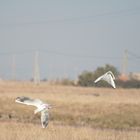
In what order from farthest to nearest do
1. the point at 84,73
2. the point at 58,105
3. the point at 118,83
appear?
1. the point at 84,73
2. the point at 118,83
3. the point at 58,105

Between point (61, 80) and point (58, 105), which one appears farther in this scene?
point (61, 80)

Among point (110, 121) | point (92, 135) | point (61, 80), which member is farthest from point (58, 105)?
point (61, 80)

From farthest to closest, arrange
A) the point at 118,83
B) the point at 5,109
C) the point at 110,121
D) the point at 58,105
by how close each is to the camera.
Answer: the point at 118,83
the point at 58,105
the point at 5,109
the point at 110,121

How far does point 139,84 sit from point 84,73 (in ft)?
29.6

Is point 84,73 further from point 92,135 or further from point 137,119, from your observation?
point 92,135

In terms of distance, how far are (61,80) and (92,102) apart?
58.8 m

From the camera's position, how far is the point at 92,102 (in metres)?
Result: 40.6

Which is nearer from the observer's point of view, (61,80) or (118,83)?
(118,83)

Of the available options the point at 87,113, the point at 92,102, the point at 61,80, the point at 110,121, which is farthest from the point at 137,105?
the point at 61,80

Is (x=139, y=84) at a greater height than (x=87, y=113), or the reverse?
(x=139, y=84)

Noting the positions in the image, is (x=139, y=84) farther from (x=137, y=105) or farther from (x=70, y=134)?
(x=70, y=134)

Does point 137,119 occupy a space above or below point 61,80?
below

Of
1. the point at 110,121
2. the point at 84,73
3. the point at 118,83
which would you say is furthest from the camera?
the point at 84,73

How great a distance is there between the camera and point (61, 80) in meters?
99.3
